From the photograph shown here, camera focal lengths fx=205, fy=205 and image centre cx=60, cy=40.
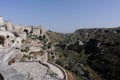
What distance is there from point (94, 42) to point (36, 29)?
33499 millimetres

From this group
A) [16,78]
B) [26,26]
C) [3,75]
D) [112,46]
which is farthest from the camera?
[112,46]

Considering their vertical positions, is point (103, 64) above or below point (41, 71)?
below

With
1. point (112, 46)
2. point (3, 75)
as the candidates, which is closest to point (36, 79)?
point (3, 75)

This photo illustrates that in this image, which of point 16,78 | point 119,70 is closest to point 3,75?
point 16,78

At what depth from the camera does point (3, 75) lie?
18.1 ft

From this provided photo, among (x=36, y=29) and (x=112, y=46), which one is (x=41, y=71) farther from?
(x=112, y=46)

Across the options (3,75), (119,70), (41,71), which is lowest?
(119,70)

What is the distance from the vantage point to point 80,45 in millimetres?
87000

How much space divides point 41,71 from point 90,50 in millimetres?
69943

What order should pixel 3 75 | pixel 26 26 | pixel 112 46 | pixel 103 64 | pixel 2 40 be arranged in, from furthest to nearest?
pixel 112 46 < pixel 26 26 < pixel 103 64 < pixel 2 40 < pixel 3 75

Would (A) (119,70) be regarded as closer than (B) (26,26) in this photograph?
Yes

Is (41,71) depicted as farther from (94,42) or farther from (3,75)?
(94,42)

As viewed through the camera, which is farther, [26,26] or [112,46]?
[112,46]

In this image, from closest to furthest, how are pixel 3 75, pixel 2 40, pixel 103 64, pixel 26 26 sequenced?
1. pixel 3 75
2. pixel 2 40
3. pixel 103 64
4. pixel 26 26
